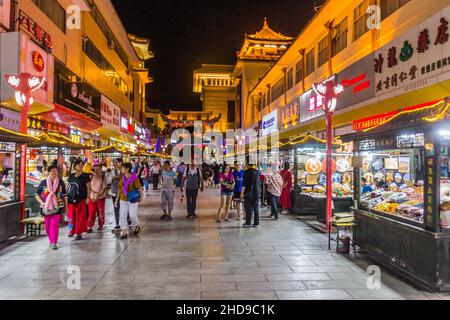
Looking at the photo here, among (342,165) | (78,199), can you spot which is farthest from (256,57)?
→ (78,199)

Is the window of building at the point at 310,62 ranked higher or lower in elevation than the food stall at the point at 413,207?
higher

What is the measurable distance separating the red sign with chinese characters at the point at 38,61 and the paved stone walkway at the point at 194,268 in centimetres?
635

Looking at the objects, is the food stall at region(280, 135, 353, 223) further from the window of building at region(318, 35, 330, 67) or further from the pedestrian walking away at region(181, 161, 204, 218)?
the window of building at region(318, 35, 330, 67)

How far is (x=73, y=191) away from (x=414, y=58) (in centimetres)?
993

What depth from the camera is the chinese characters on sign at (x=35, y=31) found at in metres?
12.6

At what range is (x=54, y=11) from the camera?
16156 mm

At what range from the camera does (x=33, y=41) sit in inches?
498

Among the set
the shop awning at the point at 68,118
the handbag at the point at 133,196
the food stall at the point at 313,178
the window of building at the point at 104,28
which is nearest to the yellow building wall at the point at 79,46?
the window of building at the point at 104,28

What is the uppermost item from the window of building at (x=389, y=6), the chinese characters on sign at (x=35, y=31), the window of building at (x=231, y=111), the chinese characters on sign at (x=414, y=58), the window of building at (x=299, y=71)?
the window of building at (x=231, y=111)

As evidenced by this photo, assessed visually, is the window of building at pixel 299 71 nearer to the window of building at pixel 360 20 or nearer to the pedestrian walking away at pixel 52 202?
the window of building at pixel 360 20

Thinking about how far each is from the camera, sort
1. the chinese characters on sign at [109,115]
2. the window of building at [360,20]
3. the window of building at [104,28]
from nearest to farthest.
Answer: the window of building at [360,20] < the chinese characters on sign at [109,115] < the window of building at [104,28]

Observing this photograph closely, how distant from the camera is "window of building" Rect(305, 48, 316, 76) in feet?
72.9

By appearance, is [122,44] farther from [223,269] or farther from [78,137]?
[223,269]
